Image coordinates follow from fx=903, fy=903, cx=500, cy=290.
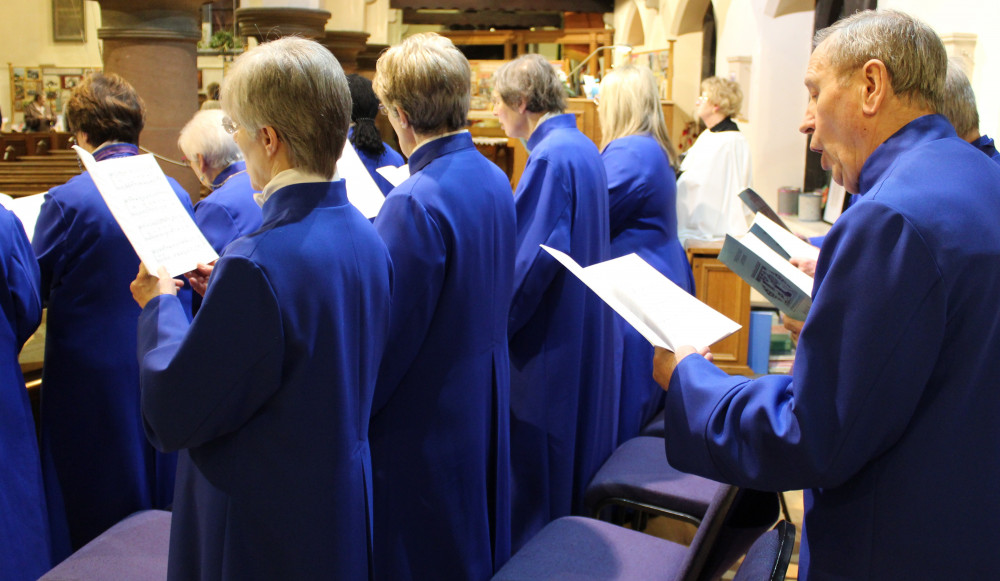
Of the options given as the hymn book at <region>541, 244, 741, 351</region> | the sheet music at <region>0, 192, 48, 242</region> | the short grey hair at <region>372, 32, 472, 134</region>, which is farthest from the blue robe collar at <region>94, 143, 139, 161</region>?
the hymn book at <region>541, 244, 741, 351</region>

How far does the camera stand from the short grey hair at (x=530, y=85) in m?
3.10

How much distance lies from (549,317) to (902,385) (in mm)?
1843

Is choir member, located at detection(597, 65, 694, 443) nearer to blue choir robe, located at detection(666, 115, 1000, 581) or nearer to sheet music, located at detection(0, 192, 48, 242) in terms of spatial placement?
sheet music, located at detection(0, 192, 48, 242)

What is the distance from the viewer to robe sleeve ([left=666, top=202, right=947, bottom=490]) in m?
1.26

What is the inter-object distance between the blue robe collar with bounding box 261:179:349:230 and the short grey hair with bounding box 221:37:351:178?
0.13 feet

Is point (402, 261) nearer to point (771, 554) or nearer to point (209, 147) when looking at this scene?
point (771, 554)

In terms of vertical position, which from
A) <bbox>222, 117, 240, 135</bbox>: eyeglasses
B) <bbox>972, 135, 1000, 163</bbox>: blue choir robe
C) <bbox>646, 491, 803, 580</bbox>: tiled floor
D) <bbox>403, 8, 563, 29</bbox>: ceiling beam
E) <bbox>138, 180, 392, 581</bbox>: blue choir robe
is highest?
<bbox>403, 8, 563, 29</bbox>: ceiling beam

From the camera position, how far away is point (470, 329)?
229 centimetres

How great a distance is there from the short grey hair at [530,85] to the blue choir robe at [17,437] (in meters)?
1.59

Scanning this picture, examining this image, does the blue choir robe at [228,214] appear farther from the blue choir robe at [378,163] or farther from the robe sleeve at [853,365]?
the robe sleeve at [853,365]

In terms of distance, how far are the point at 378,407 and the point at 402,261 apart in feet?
1.20

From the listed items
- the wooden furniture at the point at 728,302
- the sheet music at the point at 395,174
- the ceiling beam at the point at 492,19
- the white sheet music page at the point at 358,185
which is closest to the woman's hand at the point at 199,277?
the white sheet music page at the point at 358,185

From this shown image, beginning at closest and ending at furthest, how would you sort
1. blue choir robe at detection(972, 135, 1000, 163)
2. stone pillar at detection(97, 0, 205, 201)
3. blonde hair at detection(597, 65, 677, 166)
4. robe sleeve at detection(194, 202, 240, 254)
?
1. blue choir robe at detection(972, 135, 1000, 163)
2. robe sleeve at detection(194, 202, 240, 254)
3. blonde hair at detection(597, 65, 677, 166)
4. stone pillar at detection(97, 0, 205, 201)

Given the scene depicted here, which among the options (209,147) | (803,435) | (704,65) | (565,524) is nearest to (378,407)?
(565,524)
